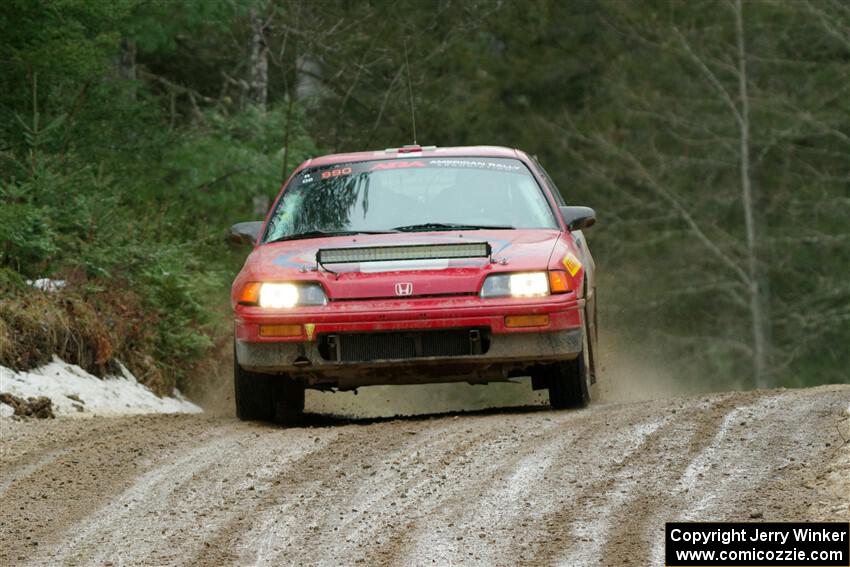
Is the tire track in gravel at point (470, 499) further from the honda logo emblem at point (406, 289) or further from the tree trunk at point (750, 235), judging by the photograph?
the tree trunk at point (750, 235)

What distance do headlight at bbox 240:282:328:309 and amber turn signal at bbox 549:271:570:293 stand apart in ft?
4.36

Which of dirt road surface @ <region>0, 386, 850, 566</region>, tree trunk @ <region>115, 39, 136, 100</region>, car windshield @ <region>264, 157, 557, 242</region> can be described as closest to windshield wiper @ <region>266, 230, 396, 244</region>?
car windshield @ <region>264, 157, 557, 242</region>

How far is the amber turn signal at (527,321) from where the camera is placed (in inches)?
348

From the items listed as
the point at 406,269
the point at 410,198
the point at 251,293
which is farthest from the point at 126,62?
the point at 406,269

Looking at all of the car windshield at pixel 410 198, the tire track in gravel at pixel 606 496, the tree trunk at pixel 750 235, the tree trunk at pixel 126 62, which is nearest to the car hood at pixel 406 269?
the car windshield at pixel 410 198

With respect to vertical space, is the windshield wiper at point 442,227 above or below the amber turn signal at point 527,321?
above

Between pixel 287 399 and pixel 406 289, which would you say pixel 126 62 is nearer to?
→ pixel 287 399

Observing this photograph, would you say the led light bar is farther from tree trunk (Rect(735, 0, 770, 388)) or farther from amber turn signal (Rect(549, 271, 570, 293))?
tree trunk (Rect(735, 0, 770, 388))

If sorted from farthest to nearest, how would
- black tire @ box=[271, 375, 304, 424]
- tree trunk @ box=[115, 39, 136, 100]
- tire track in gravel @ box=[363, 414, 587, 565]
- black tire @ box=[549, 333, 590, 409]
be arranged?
tree trunk @ box=[115, 39, 136, 100] < black tire @ box=[271, 375, 304, 424] < black tire @ box=[549, 333, 590, 409] < tire track in gravel @ box=[363, 414, 587, 565]

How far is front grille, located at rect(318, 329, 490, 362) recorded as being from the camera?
8.90m

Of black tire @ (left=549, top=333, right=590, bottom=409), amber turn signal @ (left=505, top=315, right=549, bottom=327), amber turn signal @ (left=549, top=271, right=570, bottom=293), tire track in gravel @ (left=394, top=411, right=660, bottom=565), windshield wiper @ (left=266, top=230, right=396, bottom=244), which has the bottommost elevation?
tire track in gravel @ (left=394, top=411, right=660, bottom=565)

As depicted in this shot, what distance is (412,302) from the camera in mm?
8828

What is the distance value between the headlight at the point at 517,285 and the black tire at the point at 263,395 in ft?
5.39

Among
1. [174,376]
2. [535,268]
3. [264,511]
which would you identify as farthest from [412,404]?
[264,511]
